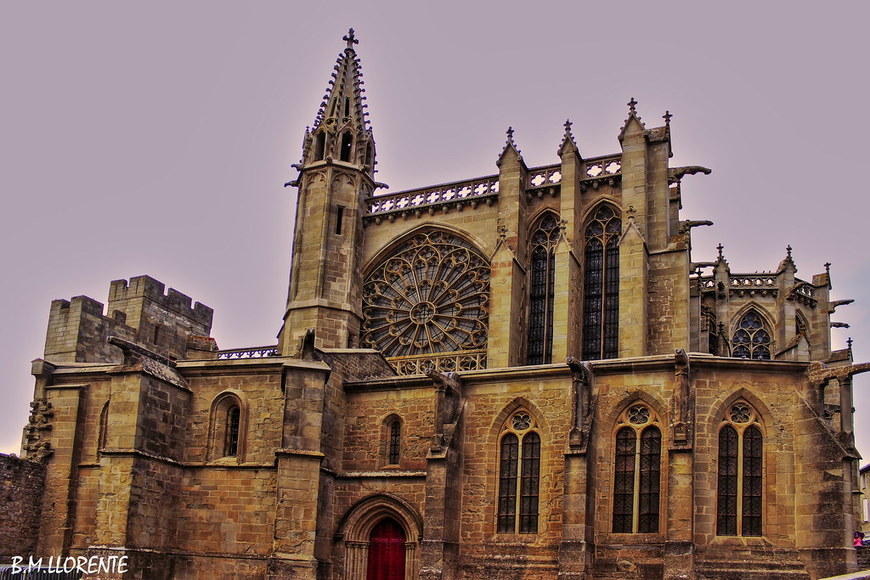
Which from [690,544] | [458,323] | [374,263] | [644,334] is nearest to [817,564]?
[690,544]

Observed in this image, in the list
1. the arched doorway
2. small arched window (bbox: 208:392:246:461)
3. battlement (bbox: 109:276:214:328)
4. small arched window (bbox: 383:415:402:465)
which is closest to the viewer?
the arched doorway

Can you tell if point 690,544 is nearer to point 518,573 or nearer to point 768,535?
point 768,535

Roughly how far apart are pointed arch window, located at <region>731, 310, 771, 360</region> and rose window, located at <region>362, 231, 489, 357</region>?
1436 cm

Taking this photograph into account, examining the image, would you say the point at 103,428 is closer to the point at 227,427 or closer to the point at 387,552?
the point at 227,427

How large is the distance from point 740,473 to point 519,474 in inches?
199

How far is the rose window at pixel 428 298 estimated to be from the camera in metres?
31.6

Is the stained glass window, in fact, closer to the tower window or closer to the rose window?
the rose window

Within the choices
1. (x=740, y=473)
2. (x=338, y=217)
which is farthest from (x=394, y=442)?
(x=338, y=217)

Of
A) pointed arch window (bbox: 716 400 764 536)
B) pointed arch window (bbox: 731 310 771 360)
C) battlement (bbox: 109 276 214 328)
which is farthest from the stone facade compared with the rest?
pointed arch window (bbox: 731 310 771 360)

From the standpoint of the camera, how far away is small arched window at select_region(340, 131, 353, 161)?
34375 millimetres

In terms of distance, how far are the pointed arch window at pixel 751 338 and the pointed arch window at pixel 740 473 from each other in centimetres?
1928

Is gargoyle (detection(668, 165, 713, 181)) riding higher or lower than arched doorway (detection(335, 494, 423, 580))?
higher

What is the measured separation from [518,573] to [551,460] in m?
2.68

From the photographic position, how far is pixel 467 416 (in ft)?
80.1
